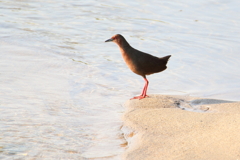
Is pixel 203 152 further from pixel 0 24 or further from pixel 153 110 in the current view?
pixel 0 24

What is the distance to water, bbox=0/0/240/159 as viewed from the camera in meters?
5.21

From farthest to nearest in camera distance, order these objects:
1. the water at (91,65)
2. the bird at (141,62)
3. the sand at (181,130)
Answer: the bird at (141,62)
the water at (91,65)
the sand at (181,130)

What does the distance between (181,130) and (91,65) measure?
405cm

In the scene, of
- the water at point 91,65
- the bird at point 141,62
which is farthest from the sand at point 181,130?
the bird at point 141,62

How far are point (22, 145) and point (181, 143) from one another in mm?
A: 2019

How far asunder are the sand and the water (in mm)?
313

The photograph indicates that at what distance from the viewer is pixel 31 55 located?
9.01m

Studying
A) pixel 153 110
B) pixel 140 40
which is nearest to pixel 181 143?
pixel 153 110

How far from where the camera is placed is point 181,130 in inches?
205

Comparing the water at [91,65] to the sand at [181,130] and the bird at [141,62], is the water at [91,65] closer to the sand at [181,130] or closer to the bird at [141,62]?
the sand at [181,130]

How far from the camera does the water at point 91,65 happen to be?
17.1 feet

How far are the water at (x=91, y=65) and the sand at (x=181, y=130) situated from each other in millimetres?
313

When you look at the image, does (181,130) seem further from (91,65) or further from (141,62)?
(91,65)

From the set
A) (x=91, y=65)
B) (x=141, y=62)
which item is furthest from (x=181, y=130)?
(x=91, y=65)
